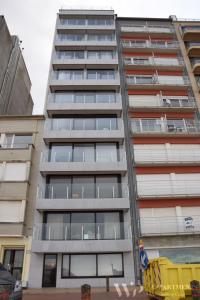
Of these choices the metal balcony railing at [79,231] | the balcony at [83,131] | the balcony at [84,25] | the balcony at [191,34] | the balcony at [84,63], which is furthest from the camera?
the balcony at [191,34]

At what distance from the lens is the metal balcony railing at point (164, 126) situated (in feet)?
82.0

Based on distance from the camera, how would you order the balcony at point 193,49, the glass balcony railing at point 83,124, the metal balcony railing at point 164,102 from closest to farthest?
1. the glass balcony railing at point 83,124
2. the metal balcony railing at point 164,102
3. the balcony at point 193,49

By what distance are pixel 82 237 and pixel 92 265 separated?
2125 mm

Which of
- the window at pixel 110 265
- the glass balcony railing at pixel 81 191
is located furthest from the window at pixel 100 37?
the window at pixel 110 265

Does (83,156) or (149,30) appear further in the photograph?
(149,30)

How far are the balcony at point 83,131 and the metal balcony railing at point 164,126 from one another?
1853mm

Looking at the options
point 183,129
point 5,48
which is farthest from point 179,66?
point 5,48

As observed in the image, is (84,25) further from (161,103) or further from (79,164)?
(79,164)

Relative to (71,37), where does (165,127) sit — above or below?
below

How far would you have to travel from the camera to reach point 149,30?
32.6 meters

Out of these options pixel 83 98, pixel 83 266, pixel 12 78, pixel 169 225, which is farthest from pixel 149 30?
pixel 83 266

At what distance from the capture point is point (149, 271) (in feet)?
39.0

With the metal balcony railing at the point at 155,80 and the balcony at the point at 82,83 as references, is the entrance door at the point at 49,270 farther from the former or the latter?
the metal balcony railing at the point at 155,80

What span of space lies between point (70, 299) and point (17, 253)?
815 cm
